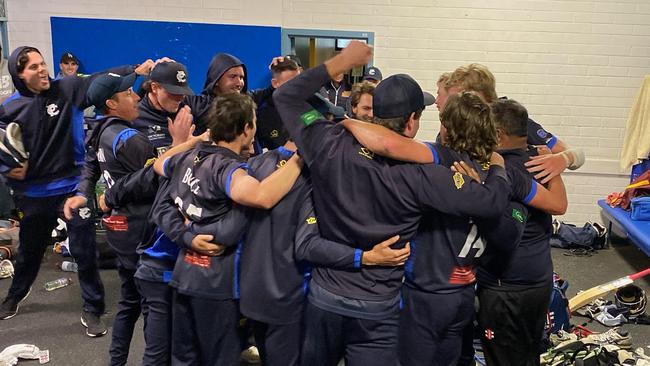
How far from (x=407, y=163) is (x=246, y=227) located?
2.35ft

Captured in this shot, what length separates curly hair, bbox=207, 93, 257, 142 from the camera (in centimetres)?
223

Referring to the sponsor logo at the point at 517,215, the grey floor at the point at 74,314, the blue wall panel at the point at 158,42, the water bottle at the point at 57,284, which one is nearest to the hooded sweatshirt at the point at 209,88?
the grey floor at the point at 74,314

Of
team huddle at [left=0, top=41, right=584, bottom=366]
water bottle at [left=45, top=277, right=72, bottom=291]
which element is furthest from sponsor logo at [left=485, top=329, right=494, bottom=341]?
water bottle at [left=45, top=277, right=72, bottom=291]

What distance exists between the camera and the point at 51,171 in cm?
374

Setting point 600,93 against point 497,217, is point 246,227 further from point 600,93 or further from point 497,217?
point 600,93

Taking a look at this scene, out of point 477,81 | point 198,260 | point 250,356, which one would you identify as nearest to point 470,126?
point 477,81

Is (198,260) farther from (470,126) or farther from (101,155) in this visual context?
(470,126)

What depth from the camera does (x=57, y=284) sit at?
14.6 ft

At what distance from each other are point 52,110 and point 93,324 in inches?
57.9

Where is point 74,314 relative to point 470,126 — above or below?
below

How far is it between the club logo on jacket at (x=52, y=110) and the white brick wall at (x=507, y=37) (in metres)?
2.72

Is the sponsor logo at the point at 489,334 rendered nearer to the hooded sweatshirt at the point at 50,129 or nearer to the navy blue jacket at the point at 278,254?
the navy blue jacket at the point at 278,254

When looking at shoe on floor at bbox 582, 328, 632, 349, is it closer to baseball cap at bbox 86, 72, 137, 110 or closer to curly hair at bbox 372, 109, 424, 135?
curly hair at bbox 372, 109, 424, 135

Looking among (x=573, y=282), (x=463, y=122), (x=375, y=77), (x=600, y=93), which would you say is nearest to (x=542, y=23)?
(x=600, y=93)
